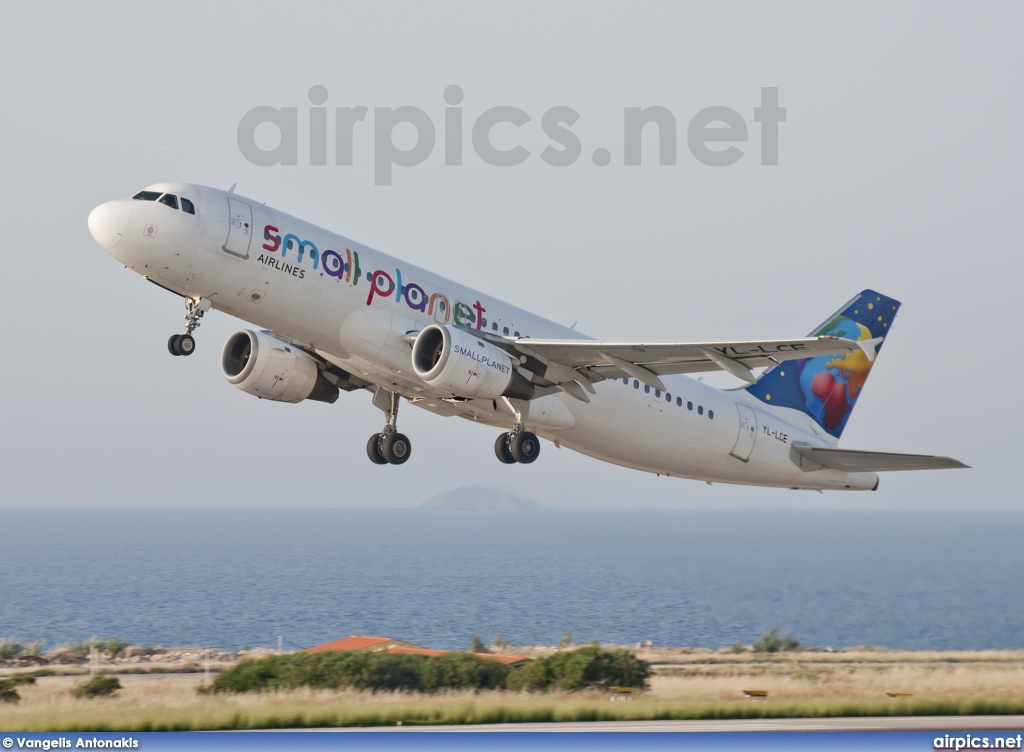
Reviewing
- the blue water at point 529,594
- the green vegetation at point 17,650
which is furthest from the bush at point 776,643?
the green vegetation at point 17,650

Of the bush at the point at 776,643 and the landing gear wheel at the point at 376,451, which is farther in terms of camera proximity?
the bush at the point at 776,643

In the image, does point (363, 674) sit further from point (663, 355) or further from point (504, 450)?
point (663, 355)

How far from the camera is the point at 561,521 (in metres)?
42.6

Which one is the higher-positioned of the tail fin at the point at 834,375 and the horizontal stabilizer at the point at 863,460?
the tail fin at the point at 834,375

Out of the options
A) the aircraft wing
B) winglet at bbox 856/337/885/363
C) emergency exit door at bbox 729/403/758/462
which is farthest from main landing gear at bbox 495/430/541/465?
winglet at bbox 856/337/885/363

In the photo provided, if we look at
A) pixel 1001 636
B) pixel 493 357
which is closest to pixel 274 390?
pixel 493 357

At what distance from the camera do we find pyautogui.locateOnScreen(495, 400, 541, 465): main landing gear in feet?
94.0

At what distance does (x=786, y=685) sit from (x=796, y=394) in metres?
11.3

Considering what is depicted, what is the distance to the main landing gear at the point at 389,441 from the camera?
102 feet

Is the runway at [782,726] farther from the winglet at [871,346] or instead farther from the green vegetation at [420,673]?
the winglet at [871,346]

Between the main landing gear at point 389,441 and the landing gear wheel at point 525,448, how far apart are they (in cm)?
388

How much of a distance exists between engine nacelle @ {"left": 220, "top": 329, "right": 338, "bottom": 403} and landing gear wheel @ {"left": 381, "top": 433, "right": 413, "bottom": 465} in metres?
2.41

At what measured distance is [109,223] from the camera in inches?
939

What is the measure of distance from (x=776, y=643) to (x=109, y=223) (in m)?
27.8
